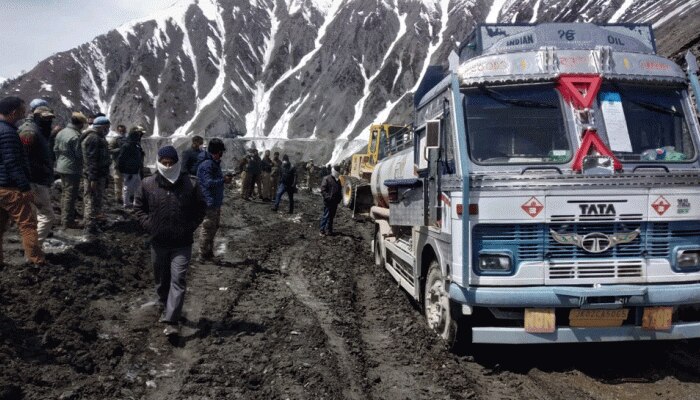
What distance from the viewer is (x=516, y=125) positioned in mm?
6516

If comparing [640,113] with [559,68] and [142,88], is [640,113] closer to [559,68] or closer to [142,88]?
[559,68]

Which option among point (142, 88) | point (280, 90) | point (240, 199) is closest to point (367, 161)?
point (240, 199)

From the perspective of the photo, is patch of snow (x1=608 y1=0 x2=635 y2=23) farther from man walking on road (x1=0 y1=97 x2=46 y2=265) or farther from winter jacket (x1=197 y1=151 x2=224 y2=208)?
man walking on road (x1=0 y1=97 x2=46 y2=265)

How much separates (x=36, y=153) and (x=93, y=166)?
6.85 feet

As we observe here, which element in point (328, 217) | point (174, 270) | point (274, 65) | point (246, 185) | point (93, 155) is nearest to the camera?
point (174, 270)

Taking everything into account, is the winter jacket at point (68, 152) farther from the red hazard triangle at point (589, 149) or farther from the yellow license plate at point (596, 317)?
the yellow license plate at point (596, 317)

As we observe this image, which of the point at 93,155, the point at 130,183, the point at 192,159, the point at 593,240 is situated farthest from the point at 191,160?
the point at 593,240

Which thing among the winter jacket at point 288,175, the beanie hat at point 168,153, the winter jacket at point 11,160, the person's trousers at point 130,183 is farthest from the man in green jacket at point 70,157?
the winter jacket at point 288,175

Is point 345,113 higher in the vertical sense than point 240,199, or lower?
higher

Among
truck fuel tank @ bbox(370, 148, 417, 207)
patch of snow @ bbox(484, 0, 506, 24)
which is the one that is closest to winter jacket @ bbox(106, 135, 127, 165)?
truck fuel tank @ bbox(370, 148, 417, 207)

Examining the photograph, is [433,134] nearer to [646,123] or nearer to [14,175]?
[646,123]

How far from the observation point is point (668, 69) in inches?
266

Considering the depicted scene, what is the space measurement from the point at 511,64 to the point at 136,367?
194 inches

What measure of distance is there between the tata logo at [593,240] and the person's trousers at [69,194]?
7453mm
